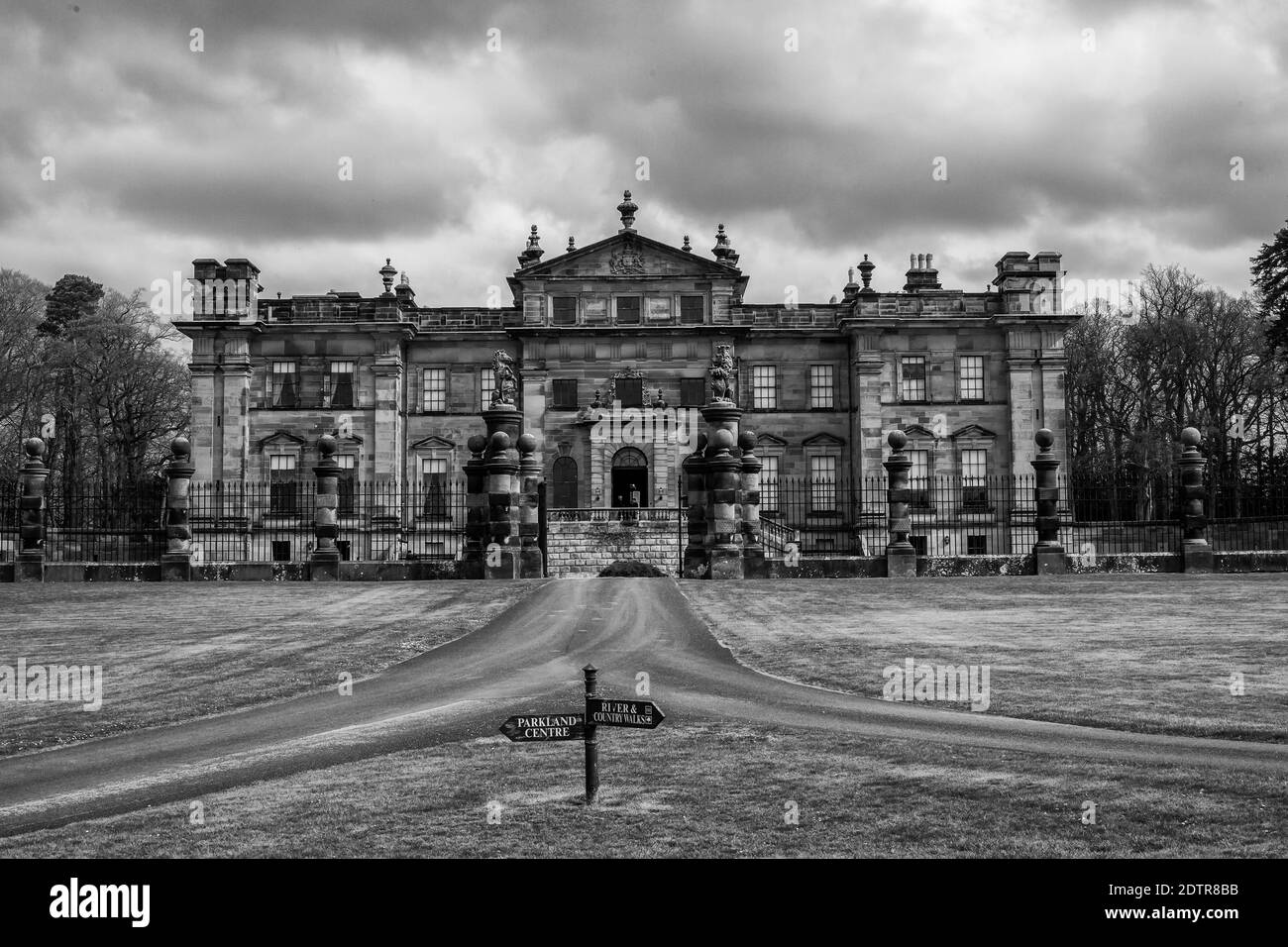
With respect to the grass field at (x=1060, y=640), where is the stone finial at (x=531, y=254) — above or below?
above

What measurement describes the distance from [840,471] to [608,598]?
32.9m

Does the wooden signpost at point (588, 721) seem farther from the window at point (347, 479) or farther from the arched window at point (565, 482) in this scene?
the arched window at point (565, 482)

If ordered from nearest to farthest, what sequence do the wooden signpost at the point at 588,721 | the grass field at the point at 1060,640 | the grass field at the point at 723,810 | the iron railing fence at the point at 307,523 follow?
the grass field at the point at 723,810 < the wooden signpost at the point at 588,721 < the grass field at the point at 1060,640 < the iron railing fence at the point at 307,523

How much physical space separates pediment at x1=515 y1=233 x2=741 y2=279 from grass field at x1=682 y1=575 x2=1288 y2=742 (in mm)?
29666

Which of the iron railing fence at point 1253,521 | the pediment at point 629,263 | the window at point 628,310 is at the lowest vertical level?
the iron railing fence at point 1253,521

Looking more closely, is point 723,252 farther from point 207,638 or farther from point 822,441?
point 207,638

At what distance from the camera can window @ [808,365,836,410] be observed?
54750 millimetres

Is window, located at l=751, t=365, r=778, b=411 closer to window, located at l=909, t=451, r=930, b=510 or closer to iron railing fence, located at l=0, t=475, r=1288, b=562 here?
iron railing fence, located at l=0, t=475, r=1288, b=562

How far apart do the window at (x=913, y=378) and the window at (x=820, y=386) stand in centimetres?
340

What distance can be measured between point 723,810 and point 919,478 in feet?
151

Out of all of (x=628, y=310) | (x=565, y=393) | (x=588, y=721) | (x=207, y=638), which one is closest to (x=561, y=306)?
(x=628, y=310)

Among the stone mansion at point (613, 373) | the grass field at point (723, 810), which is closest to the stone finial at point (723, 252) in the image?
the stone mansion at point (613, 373)

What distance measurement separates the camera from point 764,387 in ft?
180

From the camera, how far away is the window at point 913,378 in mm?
53531
